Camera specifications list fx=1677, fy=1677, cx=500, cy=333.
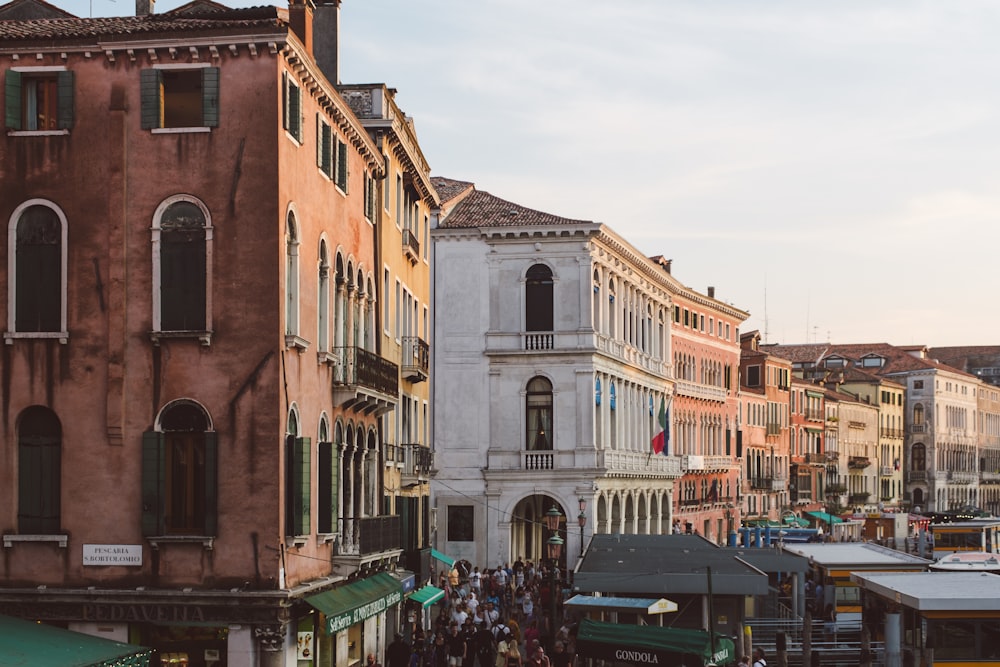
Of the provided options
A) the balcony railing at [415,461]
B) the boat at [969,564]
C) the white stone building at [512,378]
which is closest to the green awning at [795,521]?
the white stone building at [512,378]

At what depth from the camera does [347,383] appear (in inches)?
1110

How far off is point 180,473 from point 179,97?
216 inches

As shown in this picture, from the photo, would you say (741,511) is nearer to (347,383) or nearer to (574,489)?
(574,489)

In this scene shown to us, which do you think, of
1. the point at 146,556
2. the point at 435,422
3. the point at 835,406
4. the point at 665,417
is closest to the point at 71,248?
the point at 146,556

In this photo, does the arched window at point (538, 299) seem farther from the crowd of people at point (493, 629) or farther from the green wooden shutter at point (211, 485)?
the green wooden shutter at point (211, 485)

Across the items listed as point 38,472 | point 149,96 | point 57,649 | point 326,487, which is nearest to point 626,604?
point 326,487

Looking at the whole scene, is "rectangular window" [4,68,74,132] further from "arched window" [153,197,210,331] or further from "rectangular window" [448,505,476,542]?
"rectangular window" [448,505,476,542]

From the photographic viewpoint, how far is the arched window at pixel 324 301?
2730cm

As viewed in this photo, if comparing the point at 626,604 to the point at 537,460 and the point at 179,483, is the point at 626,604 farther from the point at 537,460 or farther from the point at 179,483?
the point at 537,460

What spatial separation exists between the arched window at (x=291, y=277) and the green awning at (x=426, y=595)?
11.4 meters

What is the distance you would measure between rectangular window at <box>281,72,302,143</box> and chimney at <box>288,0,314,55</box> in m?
1.06

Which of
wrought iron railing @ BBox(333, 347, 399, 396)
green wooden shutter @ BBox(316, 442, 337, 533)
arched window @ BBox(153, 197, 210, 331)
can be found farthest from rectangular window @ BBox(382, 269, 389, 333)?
arched window @ BBox(153, 197, 210, 331)

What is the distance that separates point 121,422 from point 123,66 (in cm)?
515

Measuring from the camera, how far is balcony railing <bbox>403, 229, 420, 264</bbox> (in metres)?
37.8
